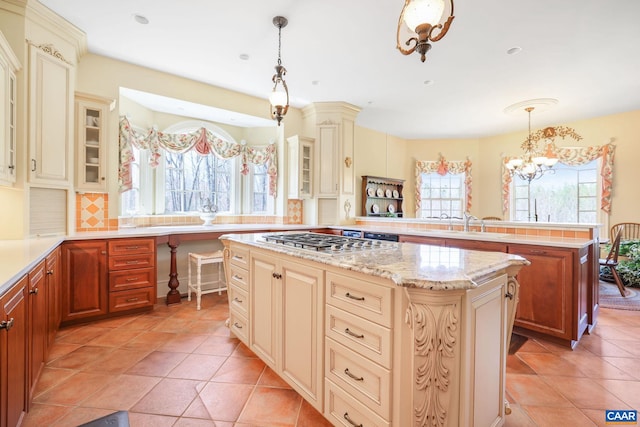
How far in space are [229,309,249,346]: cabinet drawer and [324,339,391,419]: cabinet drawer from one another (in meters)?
0.99

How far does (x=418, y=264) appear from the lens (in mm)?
1393

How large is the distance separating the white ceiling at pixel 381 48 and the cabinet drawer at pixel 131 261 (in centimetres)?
223

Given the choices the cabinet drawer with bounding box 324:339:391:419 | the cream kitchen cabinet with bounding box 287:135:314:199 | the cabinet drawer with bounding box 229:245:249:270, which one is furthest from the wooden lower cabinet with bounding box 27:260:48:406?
the cream kitchen cabinet with bounding box 287:135:314:199

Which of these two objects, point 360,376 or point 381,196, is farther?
point 381,196

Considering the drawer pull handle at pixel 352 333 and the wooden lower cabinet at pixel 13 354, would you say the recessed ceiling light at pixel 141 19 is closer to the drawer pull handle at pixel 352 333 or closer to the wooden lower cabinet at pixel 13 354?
the wooden lower cabinet at pixel 13 354

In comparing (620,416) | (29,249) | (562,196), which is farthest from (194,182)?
(562,196)

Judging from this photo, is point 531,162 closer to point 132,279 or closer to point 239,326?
point 239,326

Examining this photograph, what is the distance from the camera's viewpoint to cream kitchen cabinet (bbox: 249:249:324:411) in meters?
1.62

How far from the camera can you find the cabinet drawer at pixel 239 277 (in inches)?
90.0

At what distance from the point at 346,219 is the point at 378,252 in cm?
337

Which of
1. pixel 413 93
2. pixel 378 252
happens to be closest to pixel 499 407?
pixel 378 252

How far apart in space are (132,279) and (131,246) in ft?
1.15

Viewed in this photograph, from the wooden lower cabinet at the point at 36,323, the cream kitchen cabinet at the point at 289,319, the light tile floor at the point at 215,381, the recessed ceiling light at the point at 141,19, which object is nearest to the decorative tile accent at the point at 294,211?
the light tile floor at the point at 215,381

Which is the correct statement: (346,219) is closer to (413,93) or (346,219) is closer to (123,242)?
(413,93)
